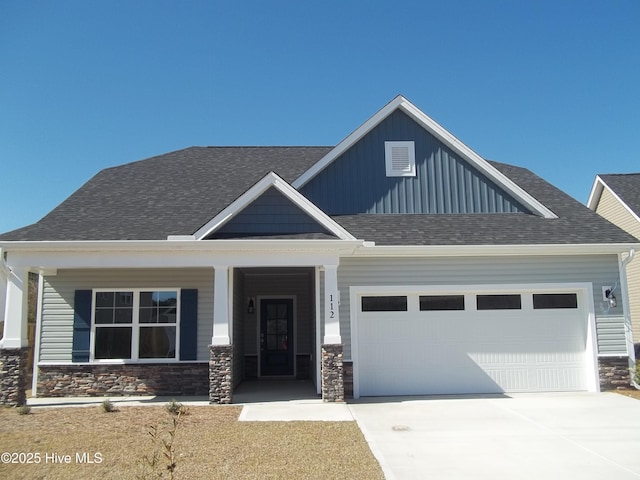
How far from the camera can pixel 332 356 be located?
10.6m

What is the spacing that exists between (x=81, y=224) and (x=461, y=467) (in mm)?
9742

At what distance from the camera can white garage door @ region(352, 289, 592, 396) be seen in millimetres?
12008

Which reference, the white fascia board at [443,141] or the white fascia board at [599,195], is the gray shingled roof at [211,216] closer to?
the white fascia board at [443,141]

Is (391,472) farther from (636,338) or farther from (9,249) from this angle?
(636,338)

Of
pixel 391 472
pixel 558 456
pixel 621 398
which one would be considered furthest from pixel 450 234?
pixel 391 472

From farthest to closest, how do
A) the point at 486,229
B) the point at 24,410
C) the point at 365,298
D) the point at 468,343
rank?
1. the point at 486,229
2. the point at 365,298
3. the point at 468,343
4. the point at 24,410

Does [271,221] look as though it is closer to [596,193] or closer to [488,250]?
[488,250]

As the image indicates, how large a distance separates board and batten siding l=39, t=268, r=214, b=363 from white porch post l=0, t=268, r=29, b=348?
1347 mm

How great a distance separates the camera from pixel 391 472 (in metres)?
6.26

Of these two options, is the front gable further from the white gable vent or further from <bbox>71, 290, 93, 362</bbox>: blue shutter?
<bbox>71, 290, 93, 362</bbox>: blue shutter

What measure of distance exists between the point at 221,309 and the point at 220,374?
1269 mm

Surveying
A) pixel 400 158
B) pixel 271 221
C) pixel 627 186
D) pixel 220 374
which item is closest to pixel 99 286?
pixel 220 374

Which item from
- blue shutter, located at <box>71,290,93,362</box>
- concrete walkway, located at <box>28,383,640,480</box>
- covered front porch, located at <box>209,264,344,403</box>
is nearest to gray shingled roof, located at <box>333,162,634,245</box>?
covered front porch, located at <box>209,264,344,403</box>

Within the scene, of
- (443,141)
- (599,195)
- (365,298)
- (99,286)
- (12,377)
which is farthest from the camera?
(599,195)
